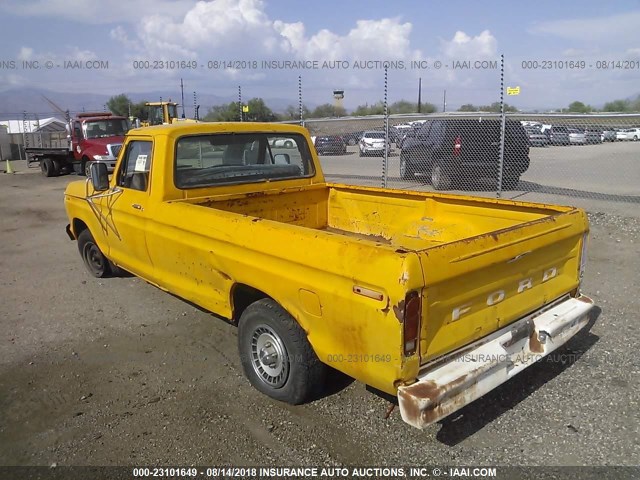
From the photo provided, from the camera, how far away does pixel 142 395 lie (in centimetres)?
364

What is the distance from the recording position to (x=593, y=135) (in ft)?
34.7

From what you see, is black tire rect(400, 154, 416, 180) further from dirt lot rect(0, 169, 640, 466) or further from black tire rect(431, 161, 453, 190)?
dirt lot rect(0, 169, 640, 466)

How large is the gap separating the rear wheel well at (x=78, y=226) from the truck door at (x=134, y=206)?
131 cm

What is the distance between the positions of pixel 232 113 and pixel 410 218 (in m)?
32.9

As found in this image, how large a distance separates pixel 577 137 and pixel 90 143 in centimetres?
1521

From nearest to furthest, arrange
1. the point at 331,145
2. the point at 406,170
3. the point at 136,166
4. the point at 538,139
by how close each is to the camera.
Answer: the point at 136,166, the point at 406,170, the point at 538,139, the point at 331,145

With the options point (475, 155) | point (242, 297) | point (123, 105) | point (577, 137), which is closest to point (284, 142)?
point (242, 297)

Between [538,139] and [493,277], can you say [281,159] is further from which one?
[538,139]

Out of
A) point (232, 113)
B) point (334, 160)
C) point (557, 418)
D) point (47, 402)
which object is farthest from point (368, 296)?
point (232, 113)

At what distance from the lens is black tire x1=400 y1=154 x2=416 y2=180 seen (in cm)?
1231

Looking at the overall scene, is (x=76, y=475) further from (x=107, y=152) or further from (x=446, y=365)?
(x=107, y=152)

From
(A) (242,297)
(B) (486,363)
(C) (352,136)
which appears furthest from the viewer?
(C) (352,136)

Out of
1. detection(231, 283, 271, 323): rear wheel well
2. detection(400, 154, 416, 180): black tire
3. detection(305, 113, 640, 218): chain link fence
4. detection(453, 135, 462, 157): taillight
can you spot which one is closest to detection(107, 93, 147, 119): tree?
detection(305, 113, 640, 218): chain link fence

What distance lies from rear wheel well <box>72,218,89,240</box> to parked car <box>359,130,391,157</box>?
41.5 feet
